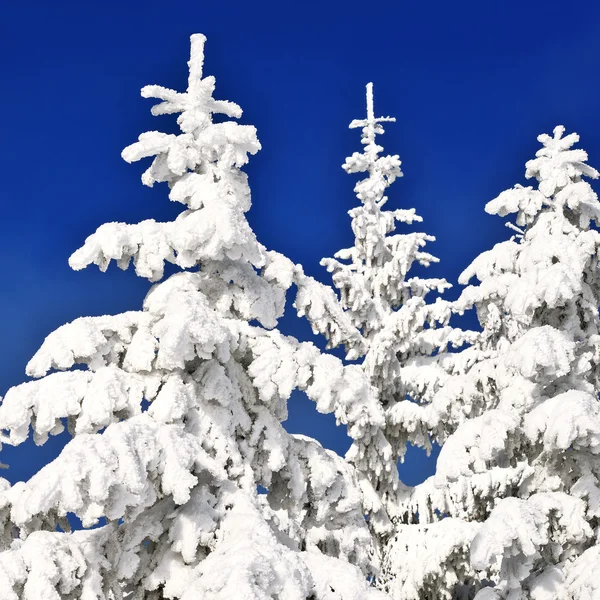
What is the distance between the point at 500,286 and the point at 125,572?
8.78 metres

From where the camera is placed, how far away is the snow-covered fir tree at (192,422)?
6723 mm

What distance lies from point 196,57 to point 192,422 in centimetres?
529

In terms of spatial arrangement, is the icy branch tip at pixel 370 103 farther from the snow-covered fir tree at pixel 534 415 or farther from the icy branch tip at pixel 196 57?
the icy branch tip at pixel 196 57

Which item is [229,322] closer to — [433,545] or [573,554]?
[573,554]

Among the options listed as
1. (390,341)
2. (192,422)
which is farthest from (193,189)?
(390,341)

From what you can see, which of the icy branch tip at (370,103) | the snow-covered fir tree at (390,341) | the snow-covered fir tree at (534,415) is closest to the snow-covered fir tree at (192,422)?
the snow-covered fir tree at (534,415)

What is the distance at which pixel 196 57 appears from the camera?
10672mm

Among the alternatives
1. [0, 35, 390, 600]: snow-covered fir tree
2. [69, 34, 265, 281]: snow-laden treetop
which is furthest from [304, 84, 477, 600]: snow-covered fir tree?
[69, 34, 265, 281]: snow-laden treetop

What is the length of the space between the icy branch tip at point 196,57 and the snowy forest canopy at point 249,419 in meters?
0.05

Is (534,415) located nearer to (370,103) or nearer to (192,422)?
(192,422)

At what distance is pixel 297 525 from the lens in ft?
31.2

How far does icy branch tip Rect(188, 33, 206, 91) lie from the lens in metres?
10.6

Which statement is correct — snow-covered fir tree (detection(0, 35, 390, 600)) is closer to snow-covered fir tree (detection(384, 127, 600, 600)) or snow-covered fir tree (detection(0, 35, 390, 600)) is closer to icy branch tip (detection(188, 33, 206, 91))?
icy branch tip (detection(188, 33, 206, 91))

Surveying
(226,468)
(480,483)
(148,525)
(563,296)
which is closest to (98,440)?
(148,525)
